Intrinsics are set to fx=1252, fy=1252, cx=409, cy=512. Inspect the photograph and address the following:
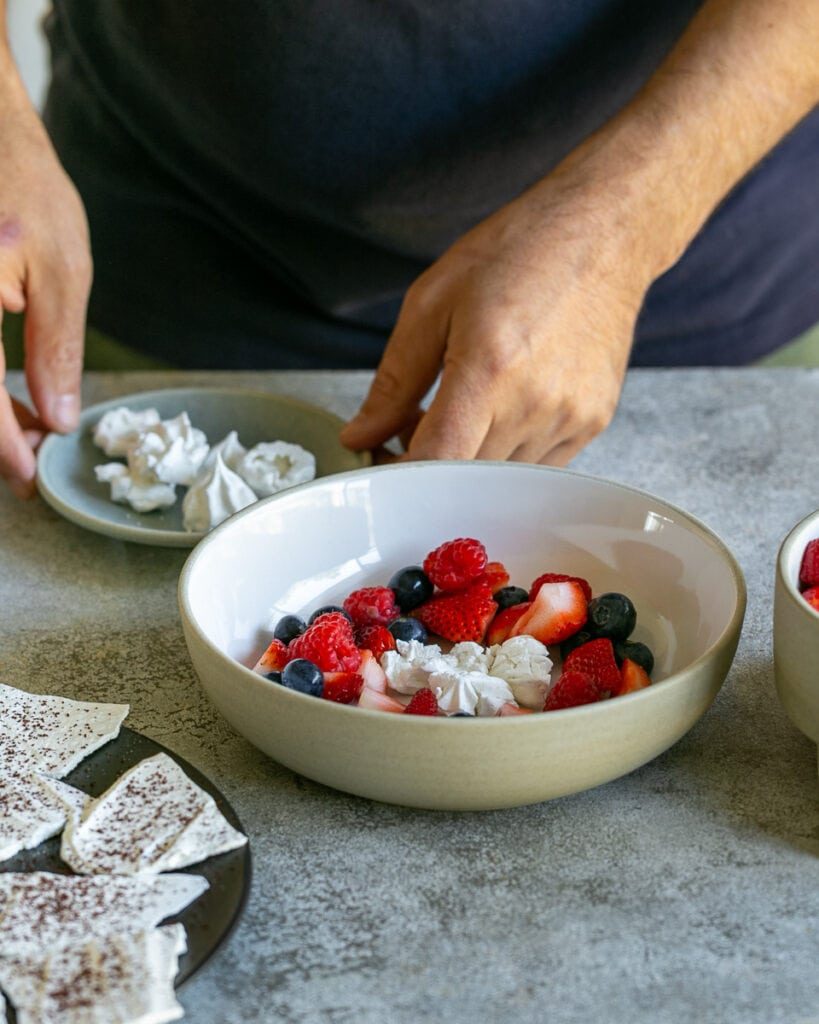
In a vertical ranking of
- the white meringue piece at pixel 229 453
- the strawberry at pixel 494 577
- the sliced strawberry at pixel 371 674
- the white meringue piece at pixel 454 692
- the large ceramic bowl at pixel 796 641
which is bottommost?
the white meringue piece at pixel 229 453

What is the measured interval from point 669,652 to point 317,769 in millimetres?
324

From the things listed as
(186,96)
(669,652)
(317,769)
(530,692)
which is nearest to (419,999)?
(317,769)

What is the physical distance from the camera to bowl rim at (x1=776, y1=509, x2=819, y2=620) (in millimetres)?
794

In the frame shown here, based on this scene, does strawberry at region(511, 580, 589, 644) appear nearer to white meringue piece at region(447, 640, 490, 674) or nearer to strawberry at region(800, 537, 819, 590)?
white meringue piece at region(447, 640, 490, 674)

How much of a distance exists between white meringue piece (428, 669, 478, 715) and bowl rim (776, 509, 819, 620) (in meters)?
0.23

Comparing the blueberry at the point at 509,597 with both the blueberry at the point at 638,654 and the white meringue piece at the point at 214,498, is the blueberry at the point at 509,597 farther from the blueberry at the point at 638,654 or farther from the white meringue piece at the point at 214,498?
the white meringue piece at the point at 214,498

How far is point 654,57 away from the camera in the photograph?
5.23ft

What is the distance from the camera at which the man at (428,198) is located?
133 cm

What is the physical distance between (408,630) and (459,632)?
0.14ft

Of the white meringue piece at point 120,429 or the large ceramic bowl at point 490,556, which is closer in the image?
the large ceramic bowl at point 490,556

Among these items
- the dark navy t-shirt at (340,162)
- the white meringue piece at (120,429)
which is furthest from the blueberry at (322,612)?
the dark navy t-shirt at (340,162)

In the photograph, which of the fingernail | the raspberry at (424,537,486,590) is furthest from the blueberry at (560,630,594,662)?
the fingernail

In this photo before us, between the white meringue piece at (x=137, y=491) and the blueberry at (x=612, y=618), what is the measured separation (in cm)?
53

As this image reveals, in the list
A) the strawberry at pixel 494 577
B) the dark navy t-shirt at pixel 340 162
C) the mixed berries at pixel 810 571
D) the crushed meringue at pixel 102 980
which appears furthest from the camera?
the dark navy t-shirt at pixel 340 162
